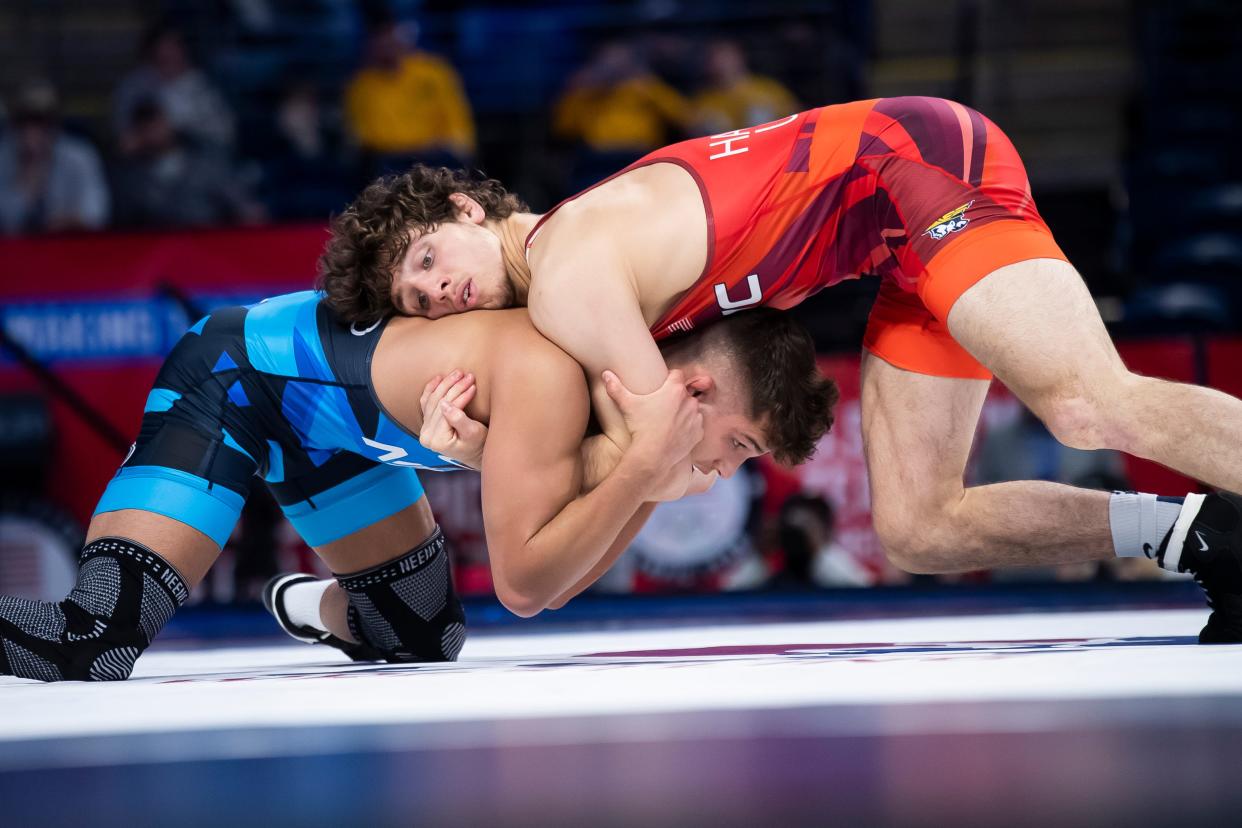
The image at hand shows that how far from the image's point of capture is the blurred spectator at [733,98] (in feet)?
19.5

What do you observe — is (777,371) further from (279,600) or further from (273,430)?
(279,600)

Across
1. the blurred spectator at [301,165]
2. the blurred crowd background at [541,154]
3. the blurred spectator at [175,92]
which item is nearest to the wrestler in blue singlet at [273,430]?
the blurred crowd background at [541,154]

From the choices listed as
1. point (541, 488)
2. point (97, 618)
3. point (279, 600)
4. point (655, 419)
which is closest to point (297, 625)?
point (279, 600)

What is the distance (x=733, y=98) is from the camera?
6.02 metres

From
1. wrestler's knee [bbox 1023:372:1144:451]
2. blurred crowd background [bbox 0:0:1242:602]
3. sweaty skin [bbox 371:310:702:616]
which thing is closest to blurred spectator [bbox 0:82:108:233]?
blurred crowd background [bbox 0:0:1242:602]

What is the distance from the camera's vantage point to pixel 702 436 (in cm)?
215

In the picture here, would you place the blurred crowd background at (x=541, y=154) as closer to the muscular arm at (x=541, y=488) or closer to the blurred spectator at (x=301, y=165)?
the blurred spectator at (x=301, y=165)

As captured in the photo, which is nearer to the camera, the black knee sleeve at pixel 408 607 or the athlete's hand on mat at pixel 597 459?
the athlete's hand on mat at pixel 597 459

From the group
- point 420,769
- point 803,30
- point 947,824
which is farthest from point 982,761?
point 803,30

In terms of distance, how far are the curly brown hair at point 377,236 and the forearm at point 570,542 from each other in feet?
1.90

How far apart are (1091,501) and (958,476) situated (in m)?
0.24

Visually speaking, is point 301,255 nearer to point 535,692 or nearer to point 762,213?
point 762,213

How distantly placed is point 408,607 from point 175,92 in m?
4.45

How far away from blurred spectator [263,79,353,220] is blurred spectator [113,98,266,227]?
0.46 m
